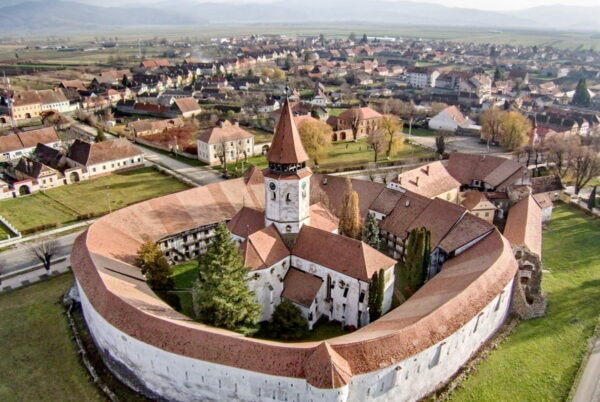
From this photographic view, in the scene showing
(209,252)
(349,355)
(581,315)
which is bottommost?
(581,315)

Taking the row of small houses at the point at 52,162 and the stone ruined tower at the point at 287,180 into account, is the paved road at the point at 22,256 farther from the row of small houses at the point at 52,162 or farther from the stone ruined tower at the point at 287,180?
the stone ruined tower at the point at 287,180

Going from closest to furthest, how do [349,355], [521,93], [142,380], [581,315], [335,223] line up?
[349,355], [142,380], [581,315], [335,223], [521,93]

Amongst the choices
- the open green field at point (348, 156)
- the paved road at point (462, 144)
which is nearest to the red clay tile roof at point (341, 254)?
the open green field at point (348, 156)

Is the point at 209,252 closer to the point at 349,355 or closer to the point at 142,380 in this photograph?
the point at 142,380

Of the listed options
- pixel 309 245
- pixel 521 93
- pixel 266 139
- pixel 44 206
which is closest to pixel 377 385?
pixel 309 245

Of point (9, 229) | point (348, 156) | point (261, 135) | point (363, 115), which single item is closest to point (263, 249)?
point (9, 229)
